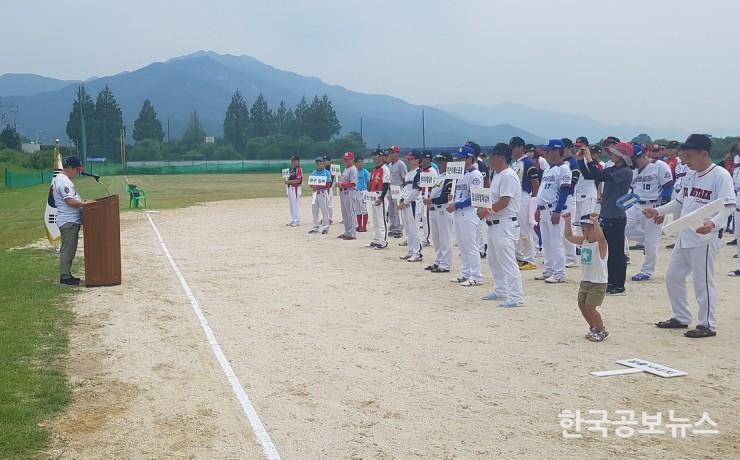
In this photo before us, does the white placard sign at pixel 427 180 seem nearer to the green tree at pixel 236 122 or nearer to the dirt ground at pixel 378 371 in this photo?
the dirt ground at pixel 378 371

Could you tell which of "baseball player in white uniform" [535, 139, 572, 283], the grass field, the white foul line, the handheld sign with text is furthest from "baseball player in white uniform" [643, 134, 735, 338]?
the handheld sign with text

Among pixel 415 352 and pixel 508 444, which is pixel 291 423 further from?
pixel 415 352

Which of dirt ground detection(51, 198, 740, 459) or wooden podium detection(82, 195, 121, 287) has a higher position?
wooden podium detection(82, 195, 121, 287)

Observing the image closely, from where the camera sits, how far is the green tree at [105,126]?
12950 cm

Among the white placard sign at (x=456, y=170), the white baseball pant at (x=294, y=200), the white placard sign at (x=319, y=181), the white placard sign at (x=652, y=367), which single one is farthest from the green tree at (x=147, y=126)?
the white placard sign at (x=652, y=367)

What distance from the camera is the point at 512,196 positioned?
30.9 feet

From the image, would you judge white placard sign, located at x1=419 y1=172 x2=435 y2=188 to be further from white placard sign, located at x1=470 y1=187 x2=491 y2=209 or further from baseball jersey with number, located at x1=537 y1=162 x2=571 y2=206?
white placard sign, located at x1=470 y1=187 x2=491 y2=209

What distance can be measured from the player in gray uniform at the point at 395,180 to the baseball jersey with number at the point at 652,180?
5.58 meters

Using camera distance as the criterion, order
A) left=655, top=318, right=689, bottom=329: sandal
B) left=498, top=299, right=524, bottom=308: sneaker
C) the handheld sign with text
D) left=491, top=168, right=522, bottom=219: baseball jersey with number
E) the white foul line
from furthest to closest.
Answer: the handheld sign with text < left=491, top=168, right=522, bottom=219: baseball jersey with number < left=498, top=299, right=524, bottom=308: sneaker < left=655, top=318, right=689, bottom=329: sandal < the white foul line

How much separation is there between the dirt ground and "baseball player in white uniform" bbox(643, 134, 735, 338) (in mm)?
323

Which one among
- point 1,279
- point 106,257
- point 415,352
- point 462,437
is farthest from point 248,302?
point 462,437

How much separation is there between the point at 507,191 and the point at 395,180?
7563mm

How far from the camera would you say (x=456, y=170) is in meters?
11.1

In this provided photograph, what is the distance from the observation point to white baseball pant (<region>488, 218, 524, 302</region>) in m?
9.43
